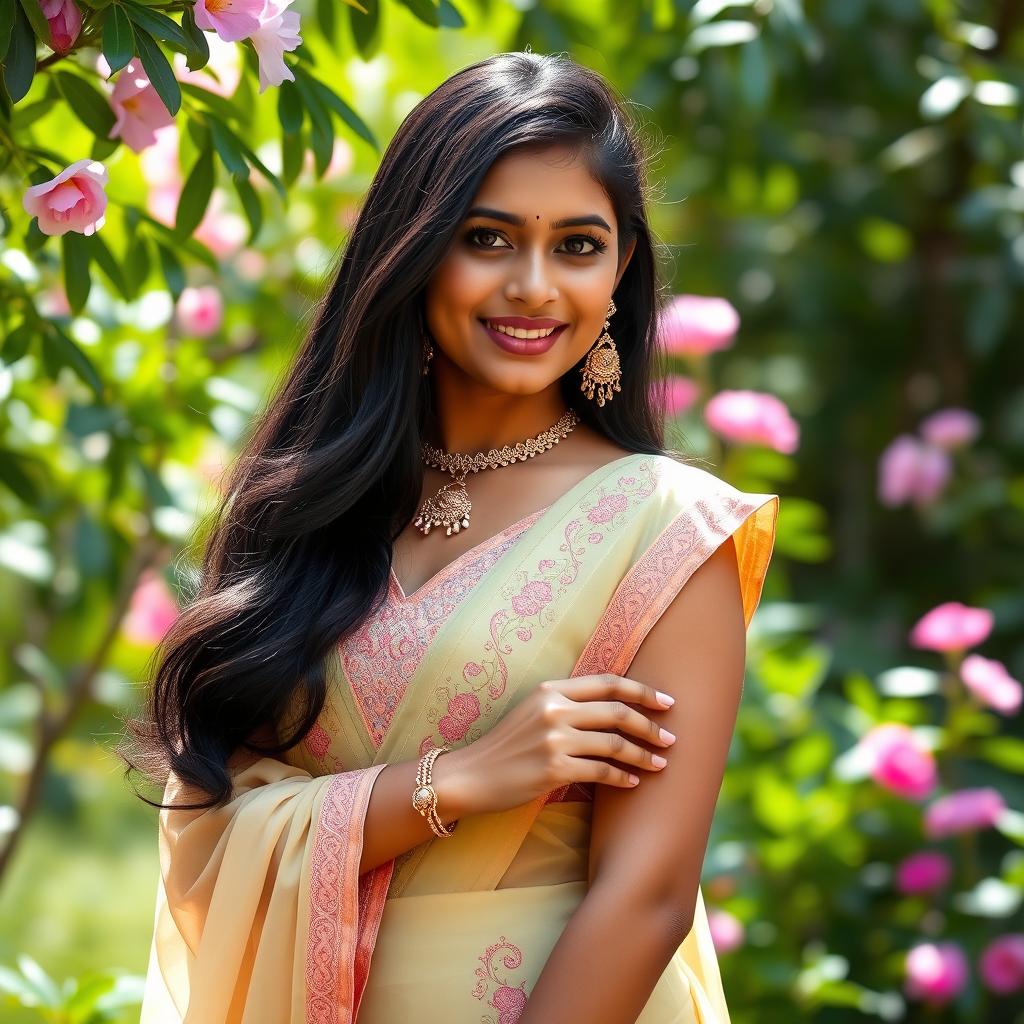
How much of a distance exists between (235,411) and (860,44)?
5.93 feet

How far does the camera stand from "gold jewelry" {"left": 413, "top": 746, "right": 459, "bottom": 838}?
5.38ft

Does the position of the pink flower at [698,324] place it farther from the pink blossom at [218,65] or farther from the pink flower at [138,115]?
the pink flower at [138,115]

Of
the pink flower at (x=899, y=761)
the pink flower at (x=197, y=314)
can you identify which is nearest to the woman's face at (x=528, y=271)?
the pink flower at (x=197, y=314)

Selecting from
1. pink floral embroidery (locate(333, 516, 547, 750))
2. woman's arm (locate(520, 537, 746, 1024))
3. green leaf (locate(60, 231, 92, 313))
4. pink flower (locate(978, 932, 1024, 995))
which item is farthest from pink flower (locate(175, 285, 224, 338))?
pink flower (locate(978, 932, 1024, 995))

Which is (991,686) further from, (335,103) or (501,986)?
(335,103)

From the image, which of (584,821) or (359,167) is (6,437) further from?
(584,821)

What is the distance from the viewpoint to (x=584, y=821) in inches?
69.1

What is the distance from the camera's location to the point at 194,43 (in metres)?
1.57

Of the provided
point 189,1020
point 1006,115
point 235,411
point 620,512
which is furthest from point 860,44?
point 189,1020

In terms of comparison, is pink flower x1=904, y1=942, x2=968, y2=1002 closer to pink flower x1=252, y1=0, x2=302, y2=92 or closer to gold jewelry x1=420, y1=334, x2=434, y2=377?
gold jewelry x1=420, y1=334, x2=434, y2=377

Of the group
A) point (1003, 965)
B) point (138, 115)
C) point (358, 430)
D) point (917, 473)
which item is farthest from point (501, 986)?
point (917, 473)

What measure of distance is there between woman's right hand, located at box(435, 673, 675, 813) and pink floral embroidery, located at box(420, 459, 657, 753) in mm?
66

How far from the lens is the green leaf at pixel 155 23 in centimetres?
153

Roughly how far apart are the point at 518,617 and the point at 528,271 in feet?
1.28
